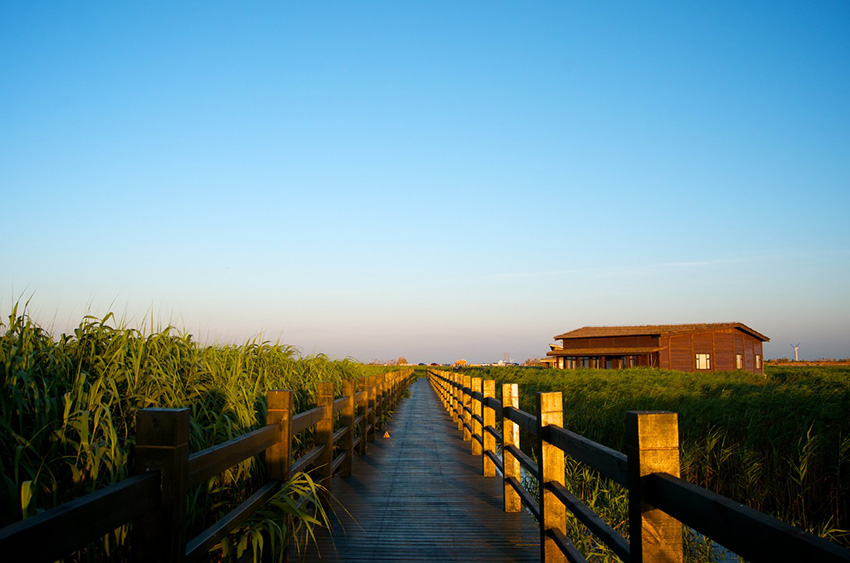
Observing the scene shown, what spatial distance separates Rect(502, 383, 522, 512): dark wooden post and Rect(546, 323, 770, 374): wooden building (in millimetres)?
41373

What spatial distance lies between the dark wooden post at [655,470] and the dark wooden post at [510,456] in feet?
11.6

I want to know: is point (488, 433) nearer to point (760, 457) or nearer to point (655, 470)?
point (760, 457)

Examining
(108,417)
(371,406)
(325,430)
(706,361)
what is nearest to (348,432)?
(325,430)

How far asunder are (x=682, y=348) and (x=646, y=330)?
A: 4.34m

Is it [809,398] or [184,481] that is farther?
[809,398]

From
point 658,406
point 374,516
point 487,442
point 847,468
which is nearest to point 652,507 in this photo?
point 374,516

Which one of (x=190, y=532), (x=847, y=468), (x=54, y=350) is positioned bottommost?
(x=847, y=468)

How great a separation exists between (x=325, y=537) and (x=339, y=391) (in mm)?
5319

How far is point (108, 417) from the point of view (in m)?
3.11

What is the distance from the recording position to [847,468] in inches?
308

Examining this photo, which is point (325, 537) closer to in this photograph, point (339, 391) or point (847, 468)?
point (339, 391)

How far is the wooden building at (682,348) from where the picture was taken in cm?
4469

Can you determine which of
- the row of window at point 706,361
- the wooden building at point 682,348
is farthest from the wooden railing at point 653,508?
the row of window at point 706,361

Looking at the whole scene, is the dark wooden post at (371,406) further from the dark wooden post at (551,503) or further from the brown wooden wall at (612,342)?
the brown wooden wall at (612,342)
